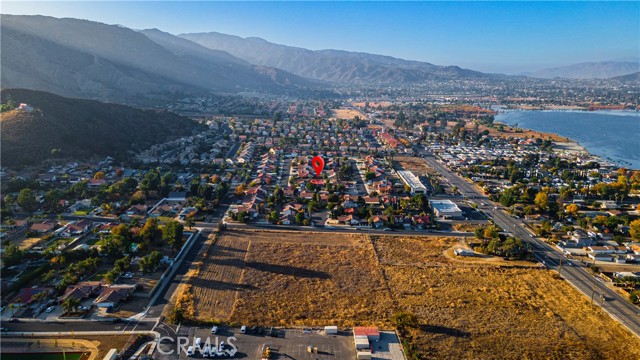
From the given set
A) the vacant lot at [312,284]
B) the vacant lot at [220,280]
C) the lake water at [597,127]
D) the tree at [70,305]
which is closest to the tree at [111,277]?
the tree at [70,305]

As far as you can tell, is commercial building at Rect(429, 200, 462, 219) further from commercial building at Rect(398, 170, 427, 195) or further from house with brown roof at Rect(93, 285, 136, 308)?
house with brown roof at Rect(93, 285, 136, 308)

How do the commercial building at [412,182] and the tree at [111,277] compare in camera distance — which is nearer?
the tree at [111,277]

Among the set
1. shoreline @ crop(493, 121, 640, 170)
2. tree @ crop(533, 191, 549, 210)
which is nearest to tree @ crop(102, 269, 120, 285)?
tree @ crop(533, 191, 549, 210)

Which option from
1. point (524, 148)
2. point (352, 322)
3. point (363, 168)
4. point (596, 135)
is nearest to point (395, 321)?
point (352, 322)

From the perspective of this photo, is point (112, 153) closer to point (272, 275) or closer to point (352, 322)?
point (272, 275)

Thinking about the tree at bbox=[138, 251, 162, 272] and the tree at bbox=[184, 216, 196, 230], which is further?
the tree at bbox=[184, 216, 196, 230]

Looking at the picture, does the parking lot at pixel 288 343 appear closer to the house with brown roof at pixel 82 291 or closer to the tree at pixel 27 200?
the house with brown roof at pixel 82 291
